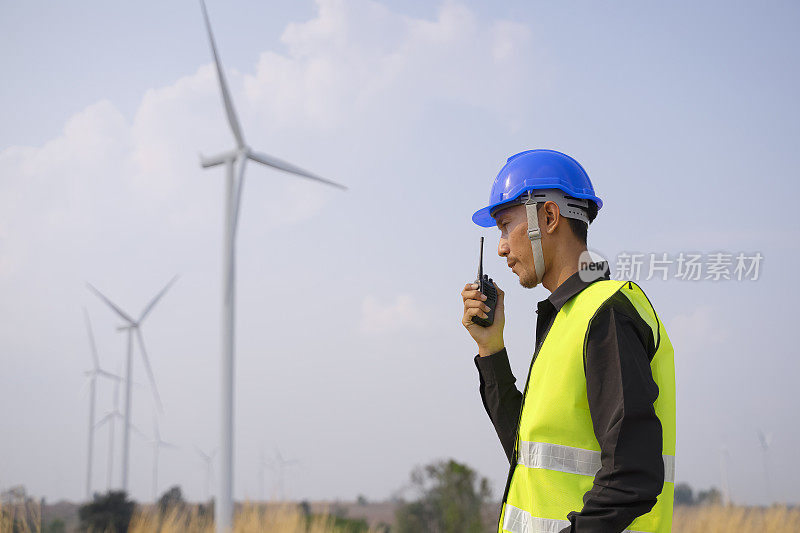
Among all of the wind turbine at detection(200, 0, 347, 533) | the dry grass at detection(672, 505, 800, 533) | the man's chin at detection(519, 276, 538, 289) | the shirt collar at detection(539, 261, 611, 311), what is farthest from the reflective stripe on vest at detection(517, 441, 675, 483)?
the wind turbine at detection(200, 0, 347, 533)

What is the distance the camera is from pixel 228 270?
18141 mm

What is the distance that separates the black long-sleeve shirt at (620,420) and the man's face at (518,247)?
0.53 meters

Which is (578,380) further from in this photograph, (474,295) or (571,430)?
(474,295)

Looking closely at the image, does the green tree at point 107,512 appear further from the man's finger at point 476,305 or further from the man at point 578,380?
the man at point 578,380

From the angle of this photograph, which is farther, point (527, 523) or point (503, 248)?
point (503, 248)

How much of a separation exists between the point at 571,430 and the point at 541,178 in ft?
3.45

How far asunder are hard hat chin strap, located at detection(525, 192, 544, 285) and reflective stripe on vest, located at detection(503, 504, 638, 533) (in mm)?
921

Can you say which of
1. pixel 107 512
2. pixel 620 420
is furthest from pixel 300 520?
pixel 107 512

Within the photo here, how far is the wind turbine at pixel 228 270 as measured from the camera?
643 inches

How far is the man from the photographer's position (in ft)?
7.38

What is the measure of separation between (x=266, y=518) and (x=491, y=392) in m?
9.77

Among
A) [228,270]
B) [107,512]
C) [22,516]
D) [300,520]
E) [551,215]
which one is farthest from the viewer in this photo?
[107,512]

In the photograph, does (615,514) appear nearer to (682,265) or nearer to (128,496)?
(682,265)

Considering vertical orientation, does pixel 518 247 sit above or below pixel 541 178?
below
